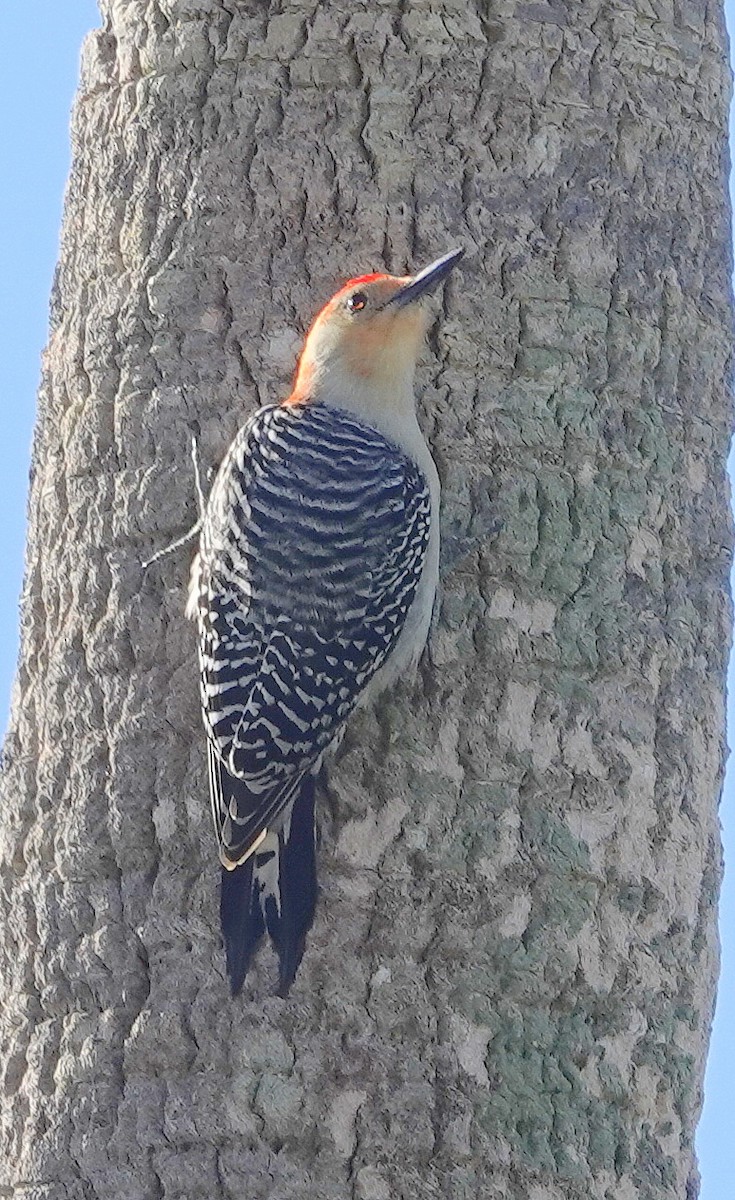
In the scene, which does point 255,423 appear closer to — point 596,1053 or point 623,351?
point 623,351

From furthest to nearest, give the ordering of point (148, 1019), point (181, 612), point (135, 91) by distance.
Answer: point (135, 91), point (181, 612), point (148, 1019)

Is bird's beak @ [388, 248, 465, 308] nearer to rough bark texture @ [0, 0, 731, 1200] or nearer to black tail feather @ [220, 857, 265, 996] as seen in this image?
rough bark texture @ [0, 0, 731, 1200]

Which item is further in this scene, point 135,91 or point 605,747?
point 135,91

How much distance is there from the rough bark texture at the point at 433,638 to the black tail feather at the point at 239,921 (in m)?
0.06

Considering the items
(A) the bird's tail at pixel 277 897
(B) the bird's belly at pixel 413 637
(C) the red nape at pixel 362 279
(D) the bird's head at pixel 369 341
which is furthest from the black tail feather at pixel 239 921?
(C) the red nape at pixel 362 279

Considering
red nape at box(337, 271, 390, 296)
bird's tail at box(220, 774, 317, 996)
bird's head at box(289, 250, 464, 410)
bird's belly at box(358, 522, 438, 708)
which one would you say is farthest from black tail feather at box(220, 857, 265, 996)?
red nape at box(337, 271, 390, 296)

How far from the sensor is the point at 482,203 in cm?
416

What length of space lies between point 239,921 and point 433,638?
2.17 feet

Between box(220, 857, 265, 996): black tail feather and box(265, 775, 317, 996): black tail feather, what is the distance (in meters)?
0.03

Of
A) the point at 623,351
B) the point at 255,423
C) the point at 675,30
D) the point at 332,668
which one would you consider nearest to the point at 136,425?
the point at 255,423

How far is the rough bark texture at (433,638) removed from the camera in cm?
378

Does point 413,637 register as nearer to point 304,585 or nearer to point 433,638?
point 433,638

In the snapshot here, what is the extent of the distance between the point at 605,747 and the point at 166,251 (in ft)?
4.29

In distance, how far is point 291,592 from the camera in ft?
13.0
